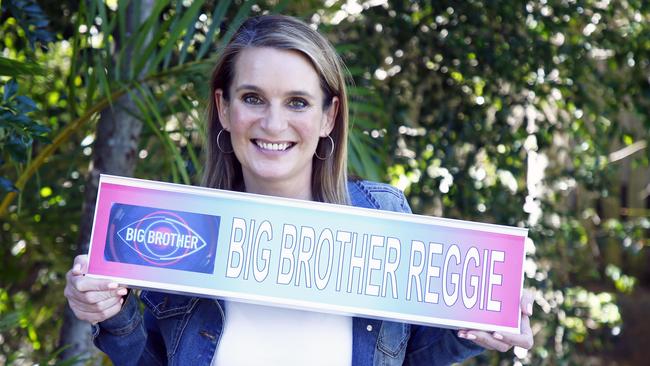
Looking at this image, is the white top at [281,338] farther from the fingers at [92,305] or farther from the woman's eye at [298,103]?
the woman's eye at [298,103]

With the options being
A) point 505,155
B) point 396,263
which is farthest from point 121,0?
point 505,155

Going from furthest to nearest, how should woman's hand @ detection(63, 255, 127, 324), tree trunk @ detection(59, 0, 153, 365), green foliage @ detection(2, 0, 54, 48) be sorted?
tree trunk @ detection(59, 0, 153, 365) → green foliage @ detection(2, 0, 54, 48) → woman's hand @ detection(63, 255, 127, 324)

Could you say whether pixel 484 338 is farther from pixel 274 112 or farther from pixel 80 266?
pixel 80 266

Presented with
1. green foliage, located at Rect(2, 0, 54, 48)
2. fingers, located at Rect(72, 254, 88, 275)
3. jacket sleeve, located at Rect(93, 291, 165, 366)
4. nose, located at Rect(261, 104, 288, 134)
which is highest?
green foliage, located at Rect(2, 0, 54, 48)

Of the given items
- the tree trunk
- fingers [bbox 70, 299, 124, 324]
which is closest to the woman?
fingers [bbox 70, 299, 124, 324]

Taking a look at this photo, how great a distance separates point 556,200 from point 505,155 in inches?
23.7

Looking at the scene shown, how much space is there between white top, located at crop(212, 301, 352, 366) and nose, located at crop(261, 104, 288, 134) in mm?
359

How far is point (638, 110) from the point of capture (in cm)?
397

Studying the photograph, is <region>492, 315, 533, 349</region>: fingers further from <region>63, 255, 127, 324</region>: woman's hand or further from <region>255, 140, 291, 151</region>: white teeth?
<region>63, 255, 127, 324</region>: woman's hand

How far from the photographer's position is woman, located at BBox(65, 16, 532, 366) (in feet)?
6.23

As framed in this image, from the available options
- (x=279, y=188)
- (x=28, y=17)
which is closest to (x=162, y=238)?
(x=279, y=188)

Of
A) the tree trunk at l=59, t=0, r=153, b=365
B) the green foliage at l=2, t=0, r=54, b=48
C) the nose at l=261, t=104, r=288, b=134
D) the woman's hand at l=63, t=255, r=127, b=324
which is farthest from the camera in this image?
the tree trunk at l=59, t=0, r=153, b=365

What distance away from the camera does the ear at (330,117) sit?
2.05 meters

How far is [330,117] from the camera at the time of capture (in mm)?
2072
